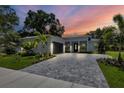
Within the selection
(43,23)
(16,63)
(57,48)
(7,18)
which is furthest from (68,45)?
(16,63)

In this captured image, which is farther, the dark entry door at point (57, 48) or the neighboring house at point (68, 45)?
the dark entry door at point (57, 48)

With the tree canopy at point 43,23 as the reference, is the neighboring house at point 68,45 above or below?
below

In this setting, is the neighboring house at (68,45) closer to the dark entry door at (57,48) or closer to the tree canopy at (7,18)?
the dark entry door at (57,48)

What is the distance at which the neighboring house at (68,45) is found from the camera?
80.9 feet

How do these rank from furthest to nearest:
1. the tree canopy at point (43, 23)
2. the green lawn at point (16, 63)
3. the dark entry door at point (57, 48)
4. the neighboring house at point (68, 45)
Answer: the tree canopy at point (43, 23) < the dark entry door at point (57, 48) < the neighboring house at point (68, 45) < the green lawn at point (16, 63)

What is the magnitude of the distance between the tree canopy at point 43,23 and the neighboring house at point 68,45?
7745mm

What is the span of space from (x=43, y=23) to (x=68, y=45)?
9.51m

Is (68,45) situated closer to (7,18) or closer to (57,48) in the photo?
(57,48)

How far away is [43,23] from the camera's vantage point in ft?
124

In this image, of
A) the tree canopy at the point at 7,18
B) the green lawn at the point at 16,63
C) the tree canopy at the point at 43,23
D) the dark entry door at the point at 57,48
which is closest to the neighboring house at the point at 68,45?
the dark entry door at the point at 57,48

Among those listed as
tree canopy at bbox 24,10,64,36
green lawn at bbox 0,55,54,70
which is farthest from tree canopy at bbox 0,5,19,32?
green lawn at bbox 0,55,54,70

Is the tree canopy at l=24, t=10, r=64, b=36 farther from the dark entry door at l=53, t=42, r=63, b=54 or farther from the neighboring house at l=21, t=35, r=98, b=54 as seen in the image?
the dark entry door at l=53, t=42, r=63, b=54
